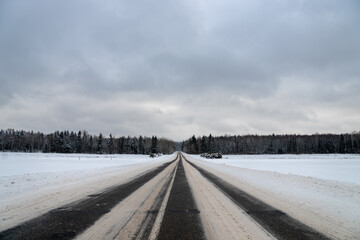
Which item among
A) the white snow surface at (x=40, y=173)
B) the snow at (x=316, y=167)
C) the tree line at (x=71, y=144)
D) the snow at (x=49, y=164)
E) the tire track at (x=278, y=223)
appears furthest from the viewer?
the tree line at (x=71, y=144)

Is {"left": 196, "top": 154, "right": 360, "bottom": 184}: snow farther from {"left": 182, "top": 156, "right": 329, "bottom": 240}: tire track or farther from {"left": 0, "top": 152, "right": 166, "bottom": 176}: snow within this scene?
{"left": 0, "top": 152, "right": 166, "bottom": 176}: snow

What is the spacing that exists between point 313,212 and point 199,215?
3213 mm

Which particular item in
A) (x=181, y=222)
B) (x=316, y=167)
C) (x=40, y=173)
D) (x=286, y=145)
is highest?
(x=286, y=145)

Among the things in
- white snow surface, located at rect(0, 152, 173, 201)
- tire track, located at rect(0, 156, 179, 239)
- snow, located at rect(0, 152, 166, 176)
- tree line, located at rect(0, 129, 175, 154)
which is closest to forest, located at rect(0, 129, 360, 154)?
tree line, located at rect(0, 129, 175, 154)

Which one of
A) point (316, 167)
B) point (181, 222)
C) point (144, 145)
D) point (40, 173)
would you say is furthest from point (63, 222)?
point (144, 145)

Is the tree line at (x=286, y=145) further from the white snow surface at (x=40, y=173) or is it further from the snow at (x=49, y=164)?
the white snow surface at (x=40, y=173)

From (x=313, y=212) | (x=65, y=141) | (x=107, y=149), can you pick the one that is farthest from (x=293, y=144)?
(x=313, y=212)

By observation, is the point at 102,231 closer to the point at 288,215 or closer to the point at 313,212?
the point at 288,215

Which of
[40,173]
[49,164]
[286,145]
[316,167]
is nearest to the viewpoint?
[40,173]

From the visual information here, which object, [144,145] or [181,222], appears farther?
[144,145]

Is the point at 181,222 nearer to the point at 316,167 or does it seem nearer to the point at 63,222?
the point at 63,222

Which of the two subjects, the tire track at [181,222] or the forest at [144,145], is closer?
the tire track at [181,222]

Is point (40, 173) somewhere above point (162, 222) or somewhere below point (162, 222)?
below

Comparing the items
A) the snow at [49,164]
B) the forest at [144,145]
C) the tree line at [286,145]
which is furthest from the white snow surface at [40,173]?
the tree line at [286,145]
